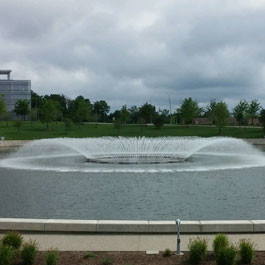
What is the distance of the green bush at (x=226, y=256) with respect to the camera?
607cm

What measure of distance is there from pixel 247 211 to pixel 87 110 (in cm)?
6800

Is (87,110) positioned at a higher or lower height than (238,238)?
higher

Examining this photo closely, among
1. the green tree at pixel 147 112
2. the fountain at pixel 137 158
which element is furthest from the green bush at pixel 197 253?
the green tree at pixel 147 112

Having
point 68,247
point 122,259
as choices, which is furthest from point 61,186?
point 122,259

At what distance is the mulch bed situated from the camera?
6.39 metres

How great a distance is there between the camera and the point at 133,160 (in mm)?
26438

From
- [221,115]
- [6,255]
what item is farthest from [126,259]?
[221,115]

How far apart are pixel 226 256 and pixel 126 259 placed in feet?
4.97

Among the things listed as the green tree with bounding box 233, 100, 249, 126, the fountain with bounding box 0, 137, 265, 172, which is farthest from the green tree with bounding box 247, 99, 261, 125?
the fountain with bounding box 0, 137, 265, 172

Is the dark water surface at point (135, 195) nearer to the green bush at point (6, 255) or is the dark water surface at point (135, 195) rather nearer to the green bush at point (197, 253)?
the green bush at point (197, 253)

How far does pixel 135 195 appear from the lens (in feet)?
45.4

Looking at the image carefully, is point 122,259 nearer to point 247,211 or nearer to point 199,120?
point 247,211

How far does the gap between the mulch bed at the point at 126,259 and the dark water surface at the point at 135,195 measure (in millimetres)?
3827

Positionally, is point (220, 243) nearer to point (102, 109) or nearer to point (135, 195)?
point (135, 195)
